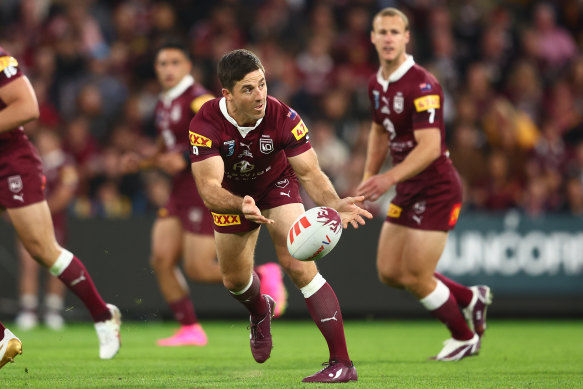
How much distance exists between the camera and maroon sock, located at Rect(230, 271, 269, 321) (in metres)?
7.13

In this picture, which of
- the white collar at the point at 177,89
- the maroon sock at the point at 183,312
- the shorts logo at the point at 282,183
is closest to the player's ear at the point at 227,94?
the shorts logo at the point at 282,183

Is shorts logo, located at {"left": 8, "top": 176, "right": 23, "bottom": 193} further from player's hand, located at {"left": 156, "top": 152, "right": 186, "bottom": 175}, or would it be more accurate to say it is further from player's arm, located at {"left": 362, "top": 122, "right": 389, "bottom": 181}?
player's arm, located at {"left": 362, "top": 122, "right": 389, "bottom": 181}

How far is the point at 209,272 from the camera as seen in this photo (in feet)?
30.0

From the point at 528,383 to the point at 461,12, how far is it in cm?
1183

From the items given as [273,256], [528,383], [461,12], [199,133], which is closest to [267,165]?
[199,133]

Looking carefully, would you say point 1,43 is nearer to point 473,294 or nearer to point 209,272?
point 209,272

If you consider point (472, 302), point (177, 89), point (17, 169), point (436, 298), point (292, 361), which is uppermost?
point (177, 89)

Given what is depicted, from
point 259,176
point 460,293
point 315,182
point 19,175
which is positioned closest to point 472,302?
point 460,293

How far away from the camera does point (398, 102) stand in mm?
7777

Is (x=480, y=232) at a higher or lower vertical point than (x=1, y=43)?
lower

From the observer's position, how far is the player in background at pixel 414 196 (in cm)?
776

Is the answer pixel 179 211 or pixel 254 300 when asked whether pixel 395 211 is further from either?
pixel 179 211

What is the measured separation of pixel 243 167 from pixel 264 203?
0.32 m

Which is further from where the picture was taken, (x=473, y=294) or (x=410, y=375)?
(x=473, y=294)
